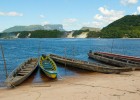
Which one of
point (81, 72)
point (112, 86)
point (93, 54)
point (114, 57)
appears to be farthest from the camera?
point (93, 54)

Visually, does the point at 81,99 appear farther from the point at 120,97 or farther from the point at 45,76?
the point at 45,76

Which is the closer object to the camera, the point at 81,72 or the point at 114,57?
the point at 81,72

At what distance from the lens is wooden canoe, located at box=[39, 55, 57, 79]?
28.5 meters

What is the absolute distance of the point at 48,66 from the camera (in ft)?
112

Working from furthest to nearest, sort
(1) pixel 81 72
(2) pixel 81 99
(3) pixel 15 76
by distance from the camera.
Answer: (1) pixel 81 72
(3) pixel 15 76
(2) pixel 81 99

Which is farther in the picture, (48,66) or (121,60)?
(121,60)

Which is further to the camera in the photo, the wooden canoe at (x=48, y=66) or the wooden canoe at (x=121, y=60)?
the wooden canoe at (x=121, y=60)

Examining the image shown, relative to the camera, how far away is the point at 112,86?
74.2 feet

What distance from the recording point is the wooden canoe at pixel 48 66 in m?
28.5

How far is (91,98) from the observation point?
18.4 m

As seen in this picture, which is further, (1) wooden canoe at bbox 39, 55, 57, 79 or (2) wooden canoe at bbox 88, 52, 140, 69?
(2) wooden canoe at bbox 88, 52, 140, 69

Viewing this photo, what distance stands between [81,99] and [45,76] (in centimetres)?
1315

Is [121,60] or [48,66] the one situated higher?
[48,66]

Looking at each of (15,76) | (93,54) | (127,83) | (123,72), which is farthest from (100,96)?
(93,54)
